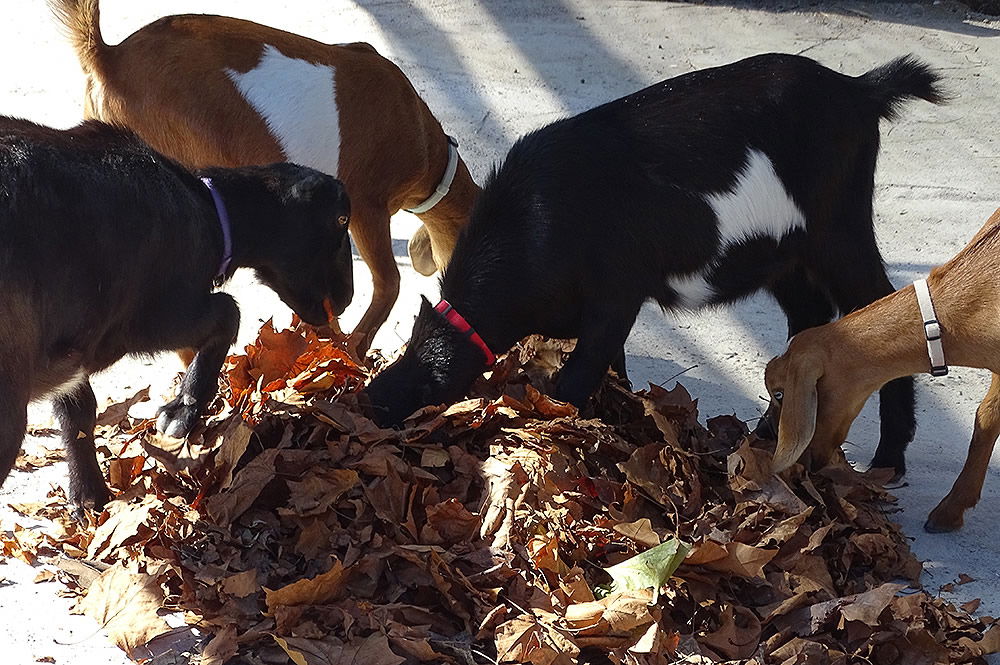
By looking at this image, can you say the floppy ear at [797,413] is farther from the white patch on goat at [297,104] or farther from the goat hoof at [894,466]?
the white patch on goat at [297,104]

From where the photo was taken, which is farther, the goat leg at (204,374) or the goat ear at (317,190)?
the goat ear at (317,190)

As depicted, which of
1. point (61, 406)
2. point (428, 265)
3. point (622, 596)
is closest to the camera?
point (622, 596)

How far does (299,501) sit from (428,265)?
1.84 m

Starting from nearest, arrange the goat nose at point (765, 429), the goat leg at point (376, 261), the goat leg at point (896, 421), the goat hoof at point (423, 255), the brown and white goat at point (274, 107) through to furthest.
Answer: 1. the goat nose at point (765, 429)
2. the goat leg at point (896, 421)
3. the brown and white goat at point (274, 107)
4. the goat leg at point (376, 261)
5. the goat hoof at point (423, 255)

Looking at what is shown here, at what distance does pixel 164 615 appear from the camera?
9.95ft

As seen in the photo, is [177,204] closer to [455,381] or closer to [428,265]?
[455,381]

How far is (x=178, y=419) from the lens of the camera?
3523 mm

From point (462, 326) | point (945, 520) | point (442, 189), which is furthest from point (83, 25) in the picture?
point (945, 520)

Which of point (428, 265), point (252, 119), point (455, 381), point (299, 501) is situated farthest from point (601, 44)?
point (299, 501)

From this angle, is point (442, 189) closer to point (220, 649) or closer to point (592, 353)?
point (592, 353)

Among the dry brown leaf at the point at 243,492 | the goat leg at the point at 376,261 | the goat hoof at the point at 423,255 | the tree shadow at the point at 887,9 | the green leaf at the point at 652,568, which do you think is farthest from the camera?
the tree shadow at the point at 887,9

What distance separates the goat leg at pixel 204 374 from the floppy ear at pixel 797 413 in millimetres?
1625

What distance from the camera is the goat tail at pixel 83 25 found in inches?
162

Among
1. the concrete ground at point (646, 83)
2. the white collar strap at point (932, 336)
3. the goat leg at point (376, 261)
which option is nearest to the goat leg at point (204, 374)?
the concrete ground at point (646, 83)
